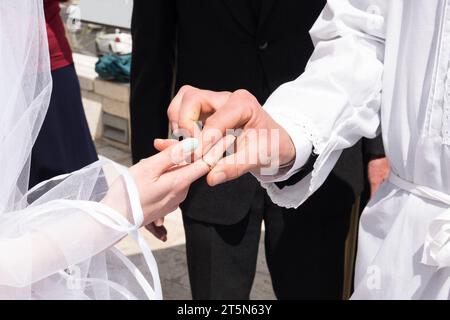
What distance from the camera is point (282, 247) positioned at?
1.97m

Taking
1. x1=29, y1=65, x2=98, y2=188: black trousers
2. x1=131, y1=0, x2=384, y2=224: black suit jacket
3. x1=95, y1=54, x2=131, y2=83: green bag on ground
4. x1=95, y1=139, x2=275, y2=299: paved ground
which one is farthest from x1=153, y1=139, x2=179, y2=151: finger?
x1=95, y1=54, x2=131, y2=83: green bag on ground

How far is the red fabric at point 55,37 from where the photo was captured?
7.21 feet

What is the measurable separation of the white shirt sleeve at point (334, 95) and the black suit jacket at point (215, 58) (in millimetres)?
453

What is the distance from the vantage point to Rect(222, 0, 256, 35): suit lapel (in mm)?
1716

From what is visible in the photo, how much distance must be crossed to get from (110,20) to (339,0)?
1.72m

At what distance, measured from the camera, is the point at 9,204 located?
0.96 meters

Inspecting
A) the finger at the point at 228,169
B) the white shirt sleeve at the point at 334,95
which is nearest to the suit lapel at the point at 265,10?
the white shirt sleeve at the point at 334,95

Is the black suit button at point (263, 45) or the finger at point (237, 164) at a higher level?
the black suit button at point (263, 45)

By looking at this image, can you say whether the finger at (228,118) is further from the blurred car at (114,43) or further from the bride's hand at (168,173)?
the blurred car at (114,43)

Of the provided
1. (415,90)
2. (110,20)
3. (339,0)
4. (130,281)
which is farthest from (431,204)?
(110,20)

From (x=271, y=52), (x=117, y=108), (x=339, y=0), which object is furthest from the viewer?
(x=117, y=108)

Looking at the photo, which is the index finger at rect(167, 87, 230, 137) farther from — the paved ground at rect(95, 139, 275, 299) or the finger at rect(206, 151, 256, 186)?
the paved ground at rect(95, 139, 275, 299)

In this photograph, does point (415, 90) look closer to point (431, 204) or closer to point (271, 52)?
point (431, 204)

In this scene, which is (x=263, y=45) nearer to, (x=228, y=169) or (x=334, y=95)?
(x=334, y=95)
